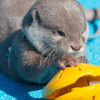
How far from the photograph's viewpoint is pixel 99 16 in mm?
4043

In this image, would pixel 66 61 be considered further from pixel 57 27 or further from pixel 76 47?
pixel 57 27

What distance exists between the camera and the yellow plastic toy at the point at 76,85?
160cm

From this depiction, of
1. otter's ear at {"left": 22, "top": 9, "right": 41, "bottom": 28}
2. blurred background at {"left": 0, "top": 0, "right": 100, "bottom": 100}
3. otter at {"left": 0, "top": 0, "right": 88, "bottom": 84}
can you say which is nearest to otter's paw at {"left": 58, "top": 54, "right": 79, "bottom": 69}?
otter at {"left": 0, "top": 0, "right": 88, "bottom": 84}

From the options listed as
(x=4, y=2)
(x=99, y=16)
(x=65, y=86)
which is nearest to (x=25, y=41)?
(x=65, y=86)

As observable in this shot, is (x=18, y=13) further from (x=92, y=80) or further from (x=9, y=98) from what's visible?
(x=92, y=80)

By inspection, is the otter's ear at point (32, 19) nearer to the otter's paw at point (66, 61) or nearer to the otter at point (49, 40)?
the otter at point (49, 40)

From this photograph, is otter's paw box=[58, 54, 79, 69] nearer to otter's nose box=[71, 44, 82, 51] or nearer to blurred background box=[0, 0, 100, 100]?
otter's nose box=[71, 44, 82, 51]

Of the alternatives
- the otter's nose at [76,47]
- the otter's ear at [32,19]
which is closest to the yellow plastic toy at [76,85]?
the otter's nose at [76,47]

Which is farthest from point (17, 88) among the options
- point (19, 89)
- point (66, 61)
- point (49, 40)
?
point (66, 61)

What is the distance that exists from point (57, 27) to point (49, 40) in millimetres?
146

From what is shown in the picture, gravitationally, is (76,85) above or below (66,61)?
below

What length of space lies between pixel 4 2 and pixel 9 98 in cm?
148

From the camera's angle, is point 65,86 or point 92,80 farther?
point 92,80

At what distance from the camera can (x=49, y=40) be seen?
2.00m
